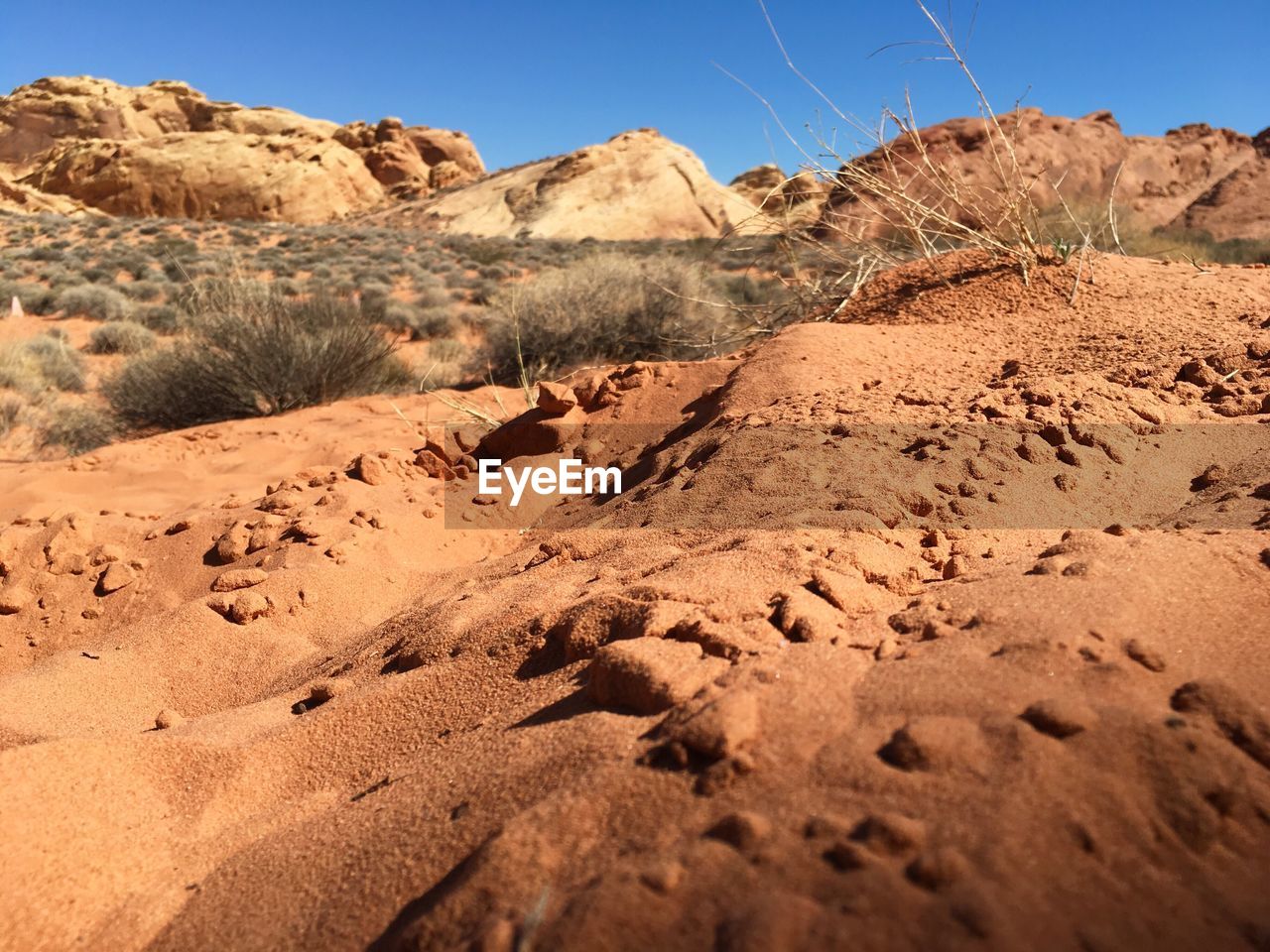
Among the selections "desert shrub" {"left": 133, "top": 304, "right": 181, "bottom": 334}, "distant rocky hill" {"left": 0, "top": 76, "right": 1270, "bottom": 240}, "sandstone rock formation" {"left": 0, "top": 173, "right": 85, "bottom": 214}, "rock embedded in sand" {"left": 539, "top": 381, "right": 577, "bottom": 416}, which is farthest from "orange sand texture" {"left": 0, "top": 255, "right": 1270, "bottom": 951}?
"sandstone rock formation" {"left": 0, "top": 173, "right": 85, "bottom": 214}

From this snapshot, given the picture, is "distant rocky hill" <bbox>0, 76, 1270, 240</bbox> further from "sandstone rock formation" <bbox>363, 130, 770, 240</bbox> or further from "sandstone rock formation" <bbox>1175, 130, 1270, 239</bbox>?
"sandstone rock formation" <bbox>1175, 130, 1270, 239</bbox>

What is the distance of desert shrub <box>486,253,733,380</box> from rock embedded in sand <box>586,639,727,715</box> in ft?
22.5

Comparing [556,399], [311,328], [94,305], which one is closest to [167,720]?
[556,399]

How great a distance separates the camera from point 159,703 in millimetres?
2658

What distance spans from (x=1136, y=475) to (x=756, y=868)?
2.23 metres

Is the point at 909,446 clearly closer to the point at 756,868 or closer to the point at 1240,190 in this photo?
the point at 756,868

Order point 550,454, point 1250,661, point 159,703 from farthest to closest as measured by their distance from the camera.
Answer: point 550,454
point 159,703
point 1250,661

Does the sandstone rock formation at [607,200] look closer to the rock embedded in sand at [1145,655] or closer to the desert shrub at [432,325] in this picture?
the desert shrub at [432,325]

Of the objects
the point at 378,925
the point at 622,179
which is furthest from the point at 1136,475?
the point at 622,179

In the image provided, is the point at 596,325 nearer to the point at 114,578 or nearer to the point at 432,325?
the point at 432,325

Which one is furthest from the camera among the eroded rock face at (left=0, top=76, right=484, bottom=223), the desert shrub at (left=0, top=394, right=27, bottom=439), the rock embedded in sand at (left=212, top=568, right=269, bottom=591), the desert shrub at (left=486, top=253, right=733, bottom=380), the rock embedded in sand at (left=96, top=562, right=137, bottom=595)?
the eroded rock face at (left=0, top=76, right=484, bottom=223)

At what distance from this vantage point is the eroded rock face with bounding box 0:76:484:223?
3503cm

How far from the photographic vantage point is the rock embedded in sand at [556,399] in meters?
4.39

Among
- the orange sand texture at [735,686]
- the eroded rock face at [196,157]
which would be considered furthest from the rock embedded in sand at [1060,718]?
the eroded rock face at [196,157]
